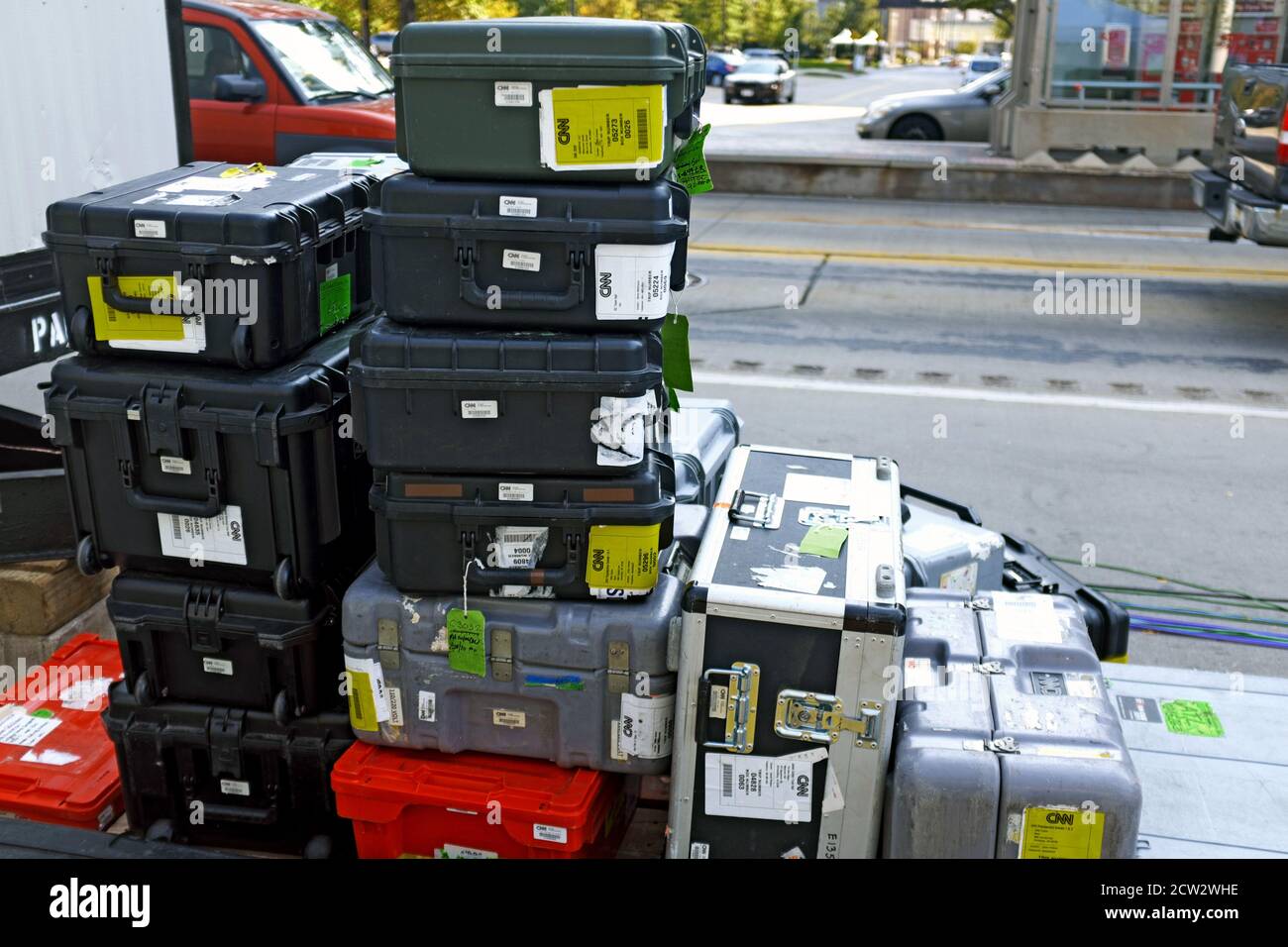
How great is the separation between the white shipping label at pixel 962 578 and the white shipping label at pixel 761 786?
1418mm

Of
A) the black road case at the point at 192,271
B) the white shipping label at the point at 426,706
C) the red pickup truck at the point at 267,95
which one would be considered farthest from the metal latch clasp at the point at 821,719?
the red pickup truck at the point at 267,95

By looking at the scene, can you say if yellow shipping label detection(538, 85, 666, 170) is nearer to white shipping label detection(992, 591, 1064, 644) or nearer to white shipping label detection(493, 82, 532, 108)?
white shipping label detection(493, 82, 532, 108)

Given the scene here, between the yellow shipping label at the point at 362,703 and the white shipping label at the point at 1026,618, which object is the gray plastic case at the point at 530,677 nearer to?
the yellow shipping label at the point at 362,703

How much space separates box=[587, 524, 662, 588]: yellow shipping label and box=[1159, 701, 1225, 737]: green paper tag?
1721 millimetres

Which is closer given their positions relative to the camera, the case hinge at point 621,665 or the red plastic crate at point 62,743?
the case hinge at point 621,665

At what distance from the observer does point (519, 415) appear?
3.52 meters

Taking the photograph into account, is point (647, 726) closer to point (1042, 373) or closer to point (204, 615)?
point (204, 615)

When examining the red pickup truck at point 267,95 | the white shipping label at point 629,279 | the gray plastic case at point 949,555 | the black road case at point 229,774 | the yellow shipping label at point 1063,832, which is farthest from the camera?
the red pickup truck at point 267,95

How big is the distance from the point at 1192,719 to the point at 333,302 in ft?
9.82

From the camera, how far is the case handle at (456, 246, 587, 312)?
347 centimetres

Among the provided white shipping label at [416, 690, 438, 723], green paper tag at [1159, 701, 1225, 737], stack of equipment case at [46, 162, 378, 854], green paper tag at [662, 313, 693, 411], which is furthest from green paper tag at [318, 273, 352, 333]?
green paper tag at [1159, 701, 1225, 737]

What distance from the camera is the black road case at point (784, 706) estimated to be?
11.0 feet

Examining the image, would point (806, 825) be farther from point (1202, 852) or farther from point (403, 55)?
point (403, 55)

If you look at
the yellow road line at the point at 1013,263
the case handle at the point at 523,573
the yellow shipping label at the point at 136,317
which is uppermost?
the yellow shipping label at the point at 136,317
